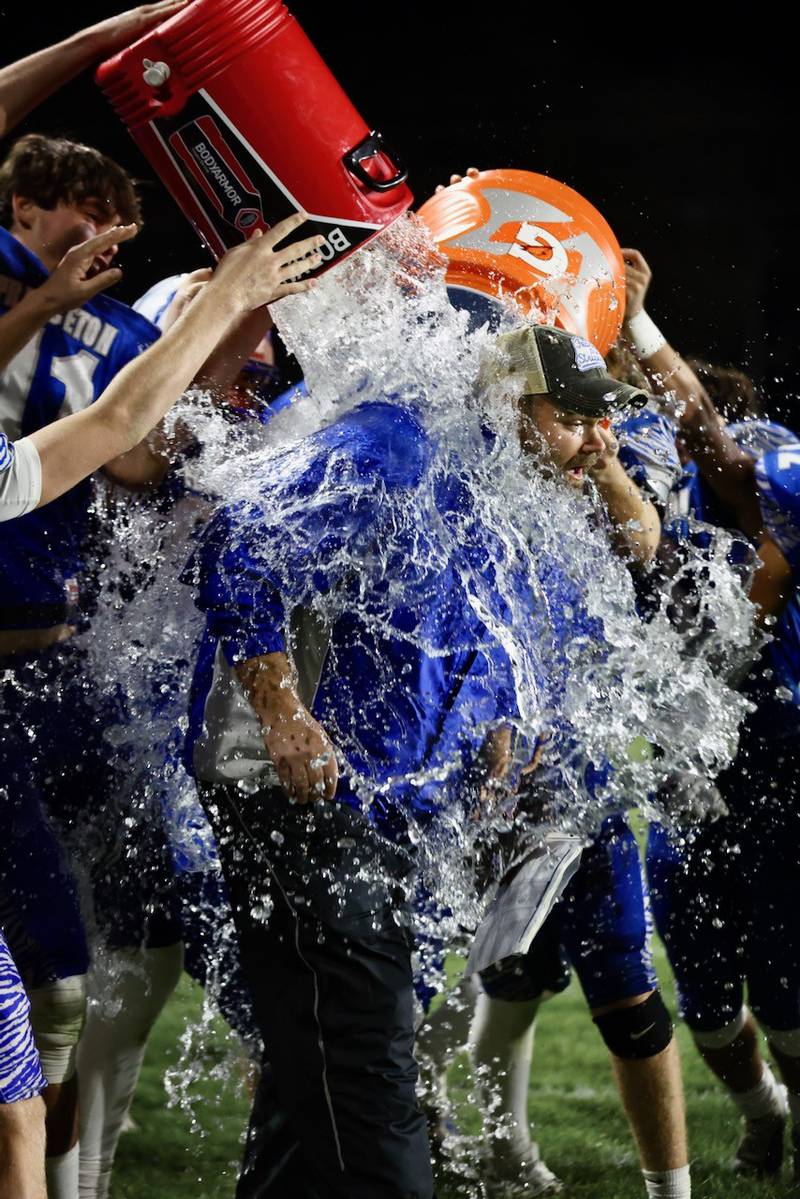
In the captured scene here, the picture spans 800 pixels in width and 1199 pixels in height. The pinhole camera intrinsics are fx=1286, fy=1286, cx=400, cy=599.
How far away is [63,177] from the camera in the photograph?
8.46 feet

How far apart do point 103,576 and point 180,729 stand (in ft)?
1.12

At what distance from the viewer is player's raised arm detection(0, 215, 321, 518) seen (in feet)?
6.11

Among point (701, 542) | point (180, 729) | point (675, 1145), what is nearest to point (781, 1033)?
point (675, 1145)

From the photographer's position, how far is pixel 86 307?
2.54 m

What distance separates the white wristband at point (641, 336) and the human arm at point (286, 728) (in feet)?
5.01

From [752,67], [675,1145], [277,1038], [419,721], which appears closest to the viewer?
[277,1038]

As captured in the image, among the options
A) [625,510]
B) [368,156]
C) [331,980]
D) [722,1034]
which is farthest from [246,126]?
[722,1034]

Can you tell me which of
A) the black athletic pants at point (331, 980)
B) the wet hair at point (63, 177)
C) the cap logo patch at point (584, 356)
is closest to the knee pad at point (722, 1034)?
the black athletic pants at point (331, 980)

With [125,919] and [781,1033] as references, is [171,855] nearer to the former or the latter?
[125,919]

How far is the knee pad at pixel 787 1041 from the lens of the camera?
105 inches

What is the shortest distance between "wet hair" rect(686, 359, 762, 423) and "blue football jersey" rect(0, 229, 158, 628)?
1.43 metres

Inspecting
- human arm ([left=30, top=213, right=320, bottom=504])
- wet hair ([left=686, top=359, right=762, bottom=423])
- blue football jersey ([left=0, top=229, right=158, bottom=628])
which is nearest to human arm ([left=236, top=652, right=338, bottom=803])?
human arm ([left=30, top=213, right=320, bottom=504])

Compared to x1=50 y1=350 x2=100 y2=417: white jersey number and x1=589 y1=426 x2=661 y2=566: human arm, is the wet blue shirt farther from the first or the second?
x1=50 y1=350 x2=100 y2=417: white jersey number

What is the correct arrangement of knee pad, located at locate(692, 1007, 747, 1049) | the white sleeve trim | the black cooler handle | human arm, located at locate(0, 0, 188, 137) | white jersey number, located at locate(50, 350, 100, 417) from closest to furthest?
1. the white sleeve trim
2. the black cooler handle
3. human arm, located at locate(0, 0, 188, 137)
4. white jersey number, located at locate(50, 350, 100, 417)
5. knee pad, located at locate(692, 1007, 747, 1049)
